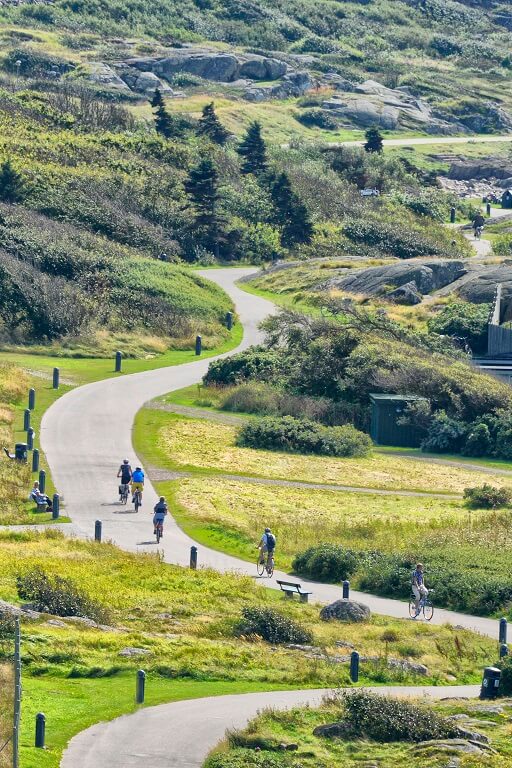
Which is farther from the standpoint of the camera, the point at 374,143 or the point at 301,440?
the point at 374,143

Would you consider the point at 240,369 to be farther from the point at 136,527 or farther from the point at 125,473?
the point at 136,527

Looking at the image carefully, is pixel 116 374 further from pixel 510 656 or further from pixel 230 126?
pixel 230 126

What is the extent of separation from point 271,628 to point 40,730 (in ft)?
29.5

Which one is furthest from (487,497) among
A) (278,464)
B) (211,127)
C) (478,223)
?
(211,127)

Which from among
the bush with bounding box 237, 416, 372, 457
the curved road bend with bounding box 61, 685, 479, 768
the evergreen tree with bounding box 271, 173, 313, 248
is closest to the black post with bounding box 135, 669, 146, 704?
the curved road bend with bounding box 61, 685, 479, 768

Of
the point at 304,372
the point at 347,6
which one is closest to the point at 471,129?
the point at 347,6

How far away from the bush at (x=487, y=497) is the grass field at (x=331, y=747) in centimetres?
2084

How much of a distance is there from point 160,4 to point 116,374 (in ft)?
336

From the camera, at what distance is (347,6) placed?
595ft

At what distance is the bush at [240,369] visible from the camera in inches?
2507

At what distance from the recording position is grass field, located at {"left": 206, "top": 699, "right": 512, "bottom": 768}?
2488 centimetres

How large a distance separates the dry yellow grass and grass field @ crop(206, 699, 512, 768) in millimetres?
23943

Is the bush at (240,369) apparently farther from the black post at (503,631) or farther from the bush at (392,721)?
the bush at (392,721)

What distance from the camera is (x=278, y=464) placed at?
5319 centimetres
